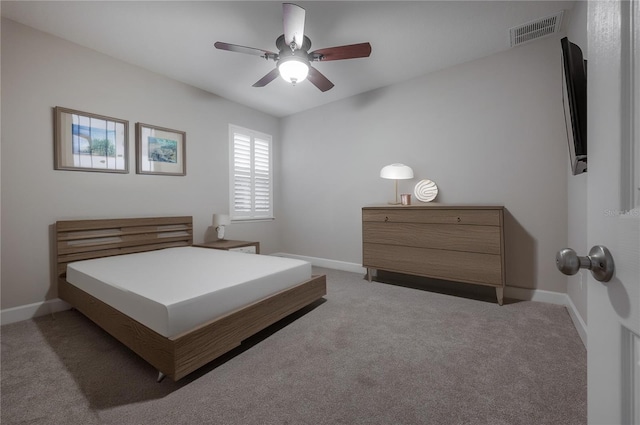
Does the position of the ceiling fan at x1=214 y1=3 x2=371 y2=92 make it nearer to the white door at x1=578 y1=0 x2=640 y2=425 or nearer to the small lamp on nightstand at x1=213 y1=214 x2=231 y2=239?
the white door at x1=578 y1=0 x2=640 y2=425

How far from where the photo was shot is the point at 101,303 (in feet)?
6.19

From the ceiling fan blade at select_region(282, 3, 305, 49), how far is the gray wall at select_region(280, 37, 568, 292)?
1996 millimetres

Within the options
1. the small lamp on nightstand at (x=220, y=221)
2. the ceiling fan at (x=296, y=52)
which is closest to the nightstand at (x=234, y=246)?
the small lamp on nightstand at (x=220, y=221)

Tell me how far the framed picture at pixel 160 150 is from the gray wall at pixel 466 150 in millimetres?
2053

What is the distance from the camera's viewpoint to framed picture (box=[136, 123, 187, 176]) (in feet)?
10.7

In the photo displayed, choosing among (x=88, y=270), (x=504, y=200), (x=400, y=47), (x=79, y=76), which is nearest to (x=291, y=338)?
(x=88, y=270)

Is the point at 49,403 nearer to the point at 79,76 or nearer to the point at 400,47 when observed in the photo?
the point at 79,76

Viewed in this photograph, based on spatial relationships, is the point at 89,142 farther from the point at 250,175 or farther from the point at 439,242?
the point at 439,242

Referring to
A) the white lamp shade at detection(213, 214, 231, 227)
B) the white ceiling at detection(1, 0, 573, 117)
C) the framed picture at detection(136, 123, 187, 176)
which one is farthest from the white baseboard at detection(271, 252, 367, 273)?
the white ceiling at detection(1, 0, 573, 117)

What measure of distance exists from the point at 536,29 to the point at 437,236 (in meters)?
2.23

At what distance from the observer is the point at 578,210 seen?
7.00ft

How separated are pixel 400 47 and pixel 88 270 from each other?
148 inches

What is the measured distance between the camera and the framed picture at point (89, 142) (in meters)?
2.65

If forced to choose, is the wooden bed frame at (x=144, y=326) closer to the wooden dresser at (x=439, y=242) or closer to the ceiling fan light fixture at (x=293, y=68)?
the wooden dresser at (x=439, y=242)
